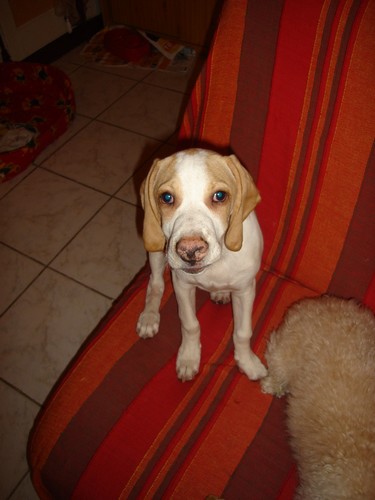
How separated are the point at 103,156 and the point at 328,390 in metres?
2.76

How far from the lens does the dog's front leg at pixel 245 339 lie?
157 cm

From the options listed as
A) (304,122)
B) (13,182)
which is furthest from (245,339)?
(13,182)

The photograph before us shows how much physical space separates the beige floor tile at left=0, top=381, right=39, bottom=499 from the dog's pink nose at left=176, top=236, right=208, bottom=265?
5.06 feet

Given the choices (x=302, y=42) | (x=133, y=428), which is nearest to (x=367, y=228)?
(x=302, y=42)

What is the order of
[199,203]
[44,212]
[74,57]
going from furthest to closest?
[74,57] → [44,212] → [199,203]

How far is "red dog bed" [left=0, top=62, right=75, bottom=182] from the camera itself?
338cm

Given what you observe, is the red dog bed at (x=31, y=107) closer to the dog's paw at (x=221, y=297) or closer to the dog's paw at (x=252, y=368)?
the dog's paw at (x=221, y=297)

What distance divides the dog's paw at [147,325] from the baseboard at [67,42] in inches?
156

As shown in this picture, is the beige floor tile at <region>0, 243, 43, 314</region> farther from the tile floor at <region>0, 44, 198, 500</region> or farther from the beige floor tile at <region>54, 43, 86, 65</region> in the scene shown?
the beige floor tile at <region>54, 43, 86, 65</region>

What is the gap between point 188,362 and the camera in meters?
1.57

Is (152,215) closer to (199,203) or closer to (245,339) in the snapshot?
(199,203)

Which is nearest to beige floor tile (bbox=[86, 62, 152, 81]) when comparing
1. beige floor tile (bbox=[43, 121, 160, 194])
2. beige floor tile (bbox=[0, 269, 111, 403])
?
beige floor tile (bbox=[43, 121, 160, 194])

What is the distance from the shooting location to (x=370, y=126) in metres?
1.36

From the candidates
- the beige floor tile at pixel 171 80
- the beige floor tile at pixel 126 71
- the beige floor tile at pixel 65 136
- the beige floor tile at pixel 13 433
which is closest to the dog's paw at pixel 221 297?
the beige floor tile at pixel 13 433
